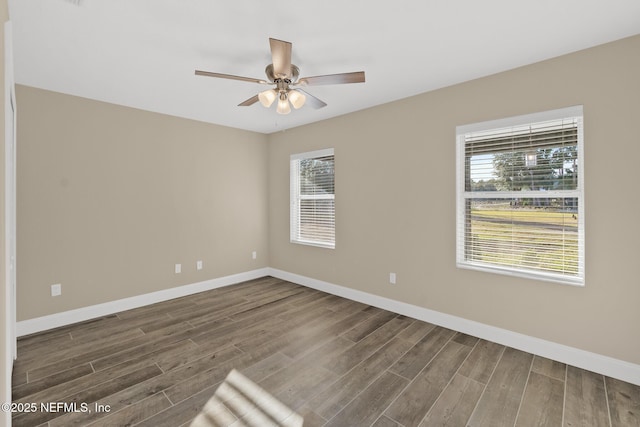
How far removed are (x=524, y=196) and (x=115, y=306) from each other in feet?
15.4

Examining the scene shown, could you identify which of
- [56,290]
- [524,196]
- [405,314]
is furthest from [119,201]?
[524,196]

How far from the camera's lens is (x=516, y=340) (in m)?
2.76

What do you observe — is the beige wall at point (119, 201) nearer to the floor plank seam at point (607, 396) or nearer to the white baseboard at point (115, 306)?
the white baseboard at point (115, 306)

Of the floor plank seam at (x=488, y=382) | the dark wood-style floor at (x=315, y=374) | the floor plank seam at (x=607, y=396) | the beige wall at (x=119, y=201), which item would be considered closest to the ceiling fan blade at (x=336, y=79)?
the dark wood-style floor at (x=315, y=374)

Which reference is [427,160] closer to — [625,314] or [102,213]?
[625,314]

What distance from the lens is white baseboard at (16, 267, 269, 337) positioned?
3152 mm

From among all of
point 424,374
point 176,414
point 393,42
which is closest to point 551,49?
point 393,42

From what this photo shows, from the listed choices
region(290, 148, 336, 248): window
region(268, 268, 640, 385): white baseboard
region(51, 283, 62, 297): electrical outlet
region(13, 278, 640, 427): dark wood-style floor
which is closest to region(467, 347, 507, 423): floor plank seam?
region(13, 278, 640, 427): dark wood-style floor

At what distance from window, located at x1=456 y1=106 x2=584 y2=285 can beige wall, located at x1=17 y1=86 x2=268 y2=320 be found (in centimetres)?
342

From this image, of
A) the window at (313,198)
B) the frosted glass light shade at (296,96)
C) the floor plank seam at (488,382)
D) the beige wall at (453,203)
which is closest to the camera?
the floor plank seam at (488,382)

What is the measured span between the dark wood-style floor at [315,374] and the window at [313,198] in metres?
1.47

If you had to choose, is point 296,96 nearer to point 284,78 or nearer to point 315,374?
point 284,78

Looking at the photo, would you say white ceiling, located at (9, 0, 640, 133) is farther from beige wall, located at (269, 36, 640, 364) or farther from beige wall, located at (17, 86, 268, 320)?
beige wall, located at (17, 86, 268, 320)

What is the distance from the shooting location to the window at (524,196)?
2.52 metres
